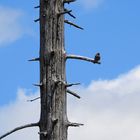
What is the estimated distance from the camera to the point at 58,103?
42.9ft

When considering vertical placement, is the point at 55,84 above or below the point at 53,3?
below

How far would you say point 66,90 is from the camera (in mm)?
13180

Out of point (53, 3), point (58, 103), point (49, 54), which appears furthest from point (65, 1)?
point (58, 103)

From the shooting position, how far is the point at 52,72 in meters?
13.2

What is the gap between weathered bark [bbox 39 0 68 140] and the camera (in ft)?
42.5

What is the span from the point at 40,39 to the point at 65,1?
83cm

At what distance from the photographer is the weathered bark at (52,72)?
13.0m

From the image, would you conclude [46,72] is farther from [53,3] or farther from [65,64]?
[53,3]

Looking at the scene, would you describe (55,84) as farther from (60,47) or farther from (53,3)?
(53,3)

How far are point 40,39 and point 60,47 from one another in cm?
46

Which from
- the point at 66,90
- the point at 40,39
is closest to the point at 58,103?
the point at 66,90

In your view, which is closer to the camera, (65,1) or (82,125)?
(82,125)

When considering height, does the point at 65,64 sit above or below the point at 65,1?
below

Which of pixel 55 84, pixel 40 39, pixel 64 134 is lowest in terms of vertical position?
pixel 64 134
